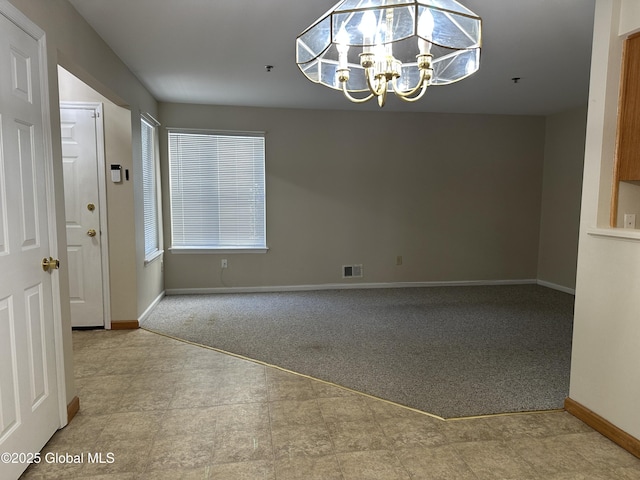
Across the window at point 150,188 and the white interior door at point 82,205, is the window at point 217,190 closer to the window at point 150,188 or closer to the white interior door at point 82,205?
the window at point 150,188

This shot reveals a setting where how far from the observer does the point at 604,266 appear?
2094mm

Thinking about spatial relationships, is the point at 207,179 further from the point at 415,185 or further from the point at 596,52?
the point at 596,52

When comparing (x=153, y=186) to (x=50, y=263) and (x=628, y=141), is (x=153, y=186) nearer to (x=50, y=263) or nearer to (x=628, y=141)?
(x=50, y=263)

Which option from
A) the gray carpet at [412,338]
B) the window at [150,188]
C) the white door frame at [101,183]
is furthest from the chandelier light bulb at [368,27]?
the window at [150,188]

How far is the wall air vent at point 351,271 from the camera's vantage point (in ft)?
18.0

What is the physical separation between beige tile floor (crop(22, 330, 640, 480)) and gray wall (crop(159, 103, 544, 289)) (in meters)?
2.76

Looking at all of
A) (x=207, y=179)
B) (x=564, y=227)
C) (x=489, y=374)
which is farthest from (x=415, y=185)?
(x=489, y=374)

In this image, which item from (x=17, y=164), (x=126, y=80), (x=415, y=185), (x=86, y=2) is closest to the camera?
(x=17, y=164)

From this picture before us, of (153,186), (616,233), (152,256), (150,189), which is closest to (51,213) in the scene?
(152,256)

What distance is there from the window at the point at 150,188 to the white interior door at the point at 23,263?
2225 mm

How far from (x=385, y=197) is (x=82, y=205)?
3.64m

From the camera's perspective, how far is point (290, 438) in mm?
2049

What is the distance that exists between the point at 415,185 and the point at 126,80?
375 centimetres

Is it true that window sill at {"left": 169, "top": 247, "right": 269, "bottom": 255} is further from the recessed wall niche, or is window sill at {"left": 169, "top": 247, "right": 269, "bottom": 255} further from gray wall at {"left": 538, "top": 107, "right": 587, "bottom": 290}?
gray wall at {"left": 538, "top": 107, "right": 587, "bottom": 290}
